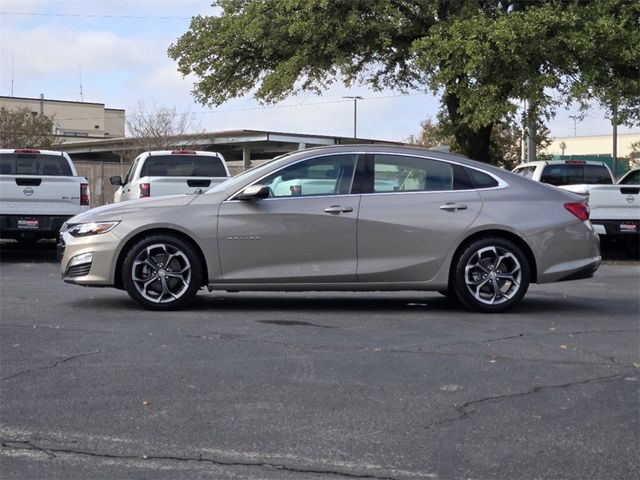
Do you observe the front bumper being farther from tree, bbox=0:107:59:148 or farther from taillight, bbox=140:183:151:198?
tree, bbox=0:107:59:148

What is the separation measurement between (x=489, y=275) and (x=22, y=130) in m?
34.1

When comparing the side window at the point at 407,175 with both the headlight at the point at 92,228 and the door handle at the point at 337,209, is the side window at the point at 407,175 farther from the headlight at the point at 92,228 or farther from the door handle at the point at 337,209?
the headlight at the point at 92,228

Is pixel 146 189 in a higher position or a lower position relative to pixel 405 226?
higher

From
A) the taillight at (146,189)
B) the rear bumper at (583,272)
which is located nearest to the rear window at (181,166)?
the taillight at (146,189)

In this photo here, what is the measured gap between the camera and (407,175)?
8.17 meters

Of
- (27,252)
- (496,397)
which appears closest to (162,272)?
(496,397)

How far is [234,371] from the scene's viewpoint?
18.6 ft

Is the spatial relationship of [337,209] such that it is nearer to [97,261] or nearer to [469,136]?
[97,261]

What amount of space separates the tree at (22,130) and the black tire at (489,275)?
3287 centimetres

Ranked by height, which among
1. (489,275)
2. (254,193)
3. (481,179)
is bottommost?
(489,275)

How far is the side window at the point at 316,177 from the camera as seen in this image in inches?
318

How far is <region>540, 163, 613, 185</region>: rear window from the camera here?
16.6m

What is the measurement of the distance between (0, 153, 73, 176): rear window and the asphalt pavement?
20.9 ft

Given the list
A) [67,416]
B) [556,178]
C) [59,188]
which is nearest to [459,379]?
[67,416]
